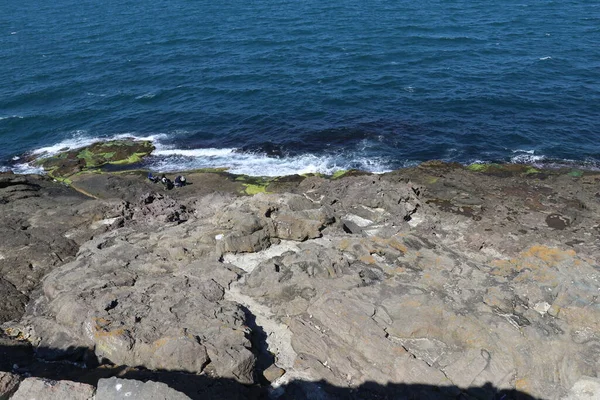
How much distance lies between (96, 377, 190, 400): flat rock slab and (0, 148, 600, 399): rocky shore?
5 centimetres

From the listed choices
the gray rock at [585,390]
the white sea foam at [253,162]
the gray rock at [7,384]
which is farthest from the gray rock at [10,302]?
the gray rock at [585,390]

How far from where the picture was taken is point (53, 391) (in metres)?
16.6

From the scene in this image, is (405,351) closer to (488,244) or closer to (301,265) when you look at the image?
(301,265)

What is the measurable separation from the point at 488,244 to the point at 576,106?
39.9m

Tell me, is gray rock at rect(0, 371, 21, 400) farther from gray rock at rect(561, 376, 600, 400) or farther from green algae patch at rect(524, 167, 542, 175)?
green algae patch at rect(524, 167, 542, 175)

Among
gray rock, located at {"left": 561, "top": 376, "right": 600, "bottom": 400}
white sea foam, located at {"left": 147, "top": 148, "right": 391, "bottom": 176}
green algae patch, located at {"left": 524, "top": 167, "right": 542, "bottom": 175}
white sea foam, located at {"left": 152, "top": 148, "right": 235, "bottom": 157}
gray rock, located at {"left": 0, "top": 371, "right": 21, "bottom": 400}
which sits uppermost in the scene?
gray rock, located at {"left": 0, "top": 371, "right": 21, "bottom": 400}

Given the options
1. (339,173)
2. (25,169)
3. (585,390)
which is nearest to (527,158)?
(339,173)

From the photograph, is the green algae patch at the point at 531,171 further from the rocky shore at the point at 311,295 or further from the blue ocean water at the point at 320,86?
the rocky shore at the point at 311,295

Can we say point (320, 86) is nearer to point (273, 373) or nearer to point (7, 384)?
point (273, 373)

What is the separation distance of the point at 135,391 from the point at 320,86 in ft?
203

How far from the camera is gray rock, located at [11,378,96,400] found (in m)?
16.6

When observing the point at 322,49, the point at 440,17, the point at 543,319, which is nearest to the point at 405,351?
the point at 543,319

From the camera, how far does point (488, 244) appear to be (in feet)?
107

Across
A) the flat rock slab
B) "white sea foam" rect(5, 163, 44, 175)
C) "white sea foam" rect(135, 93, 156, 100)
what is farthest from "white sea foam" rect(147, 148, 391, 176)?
the flat rock slab
